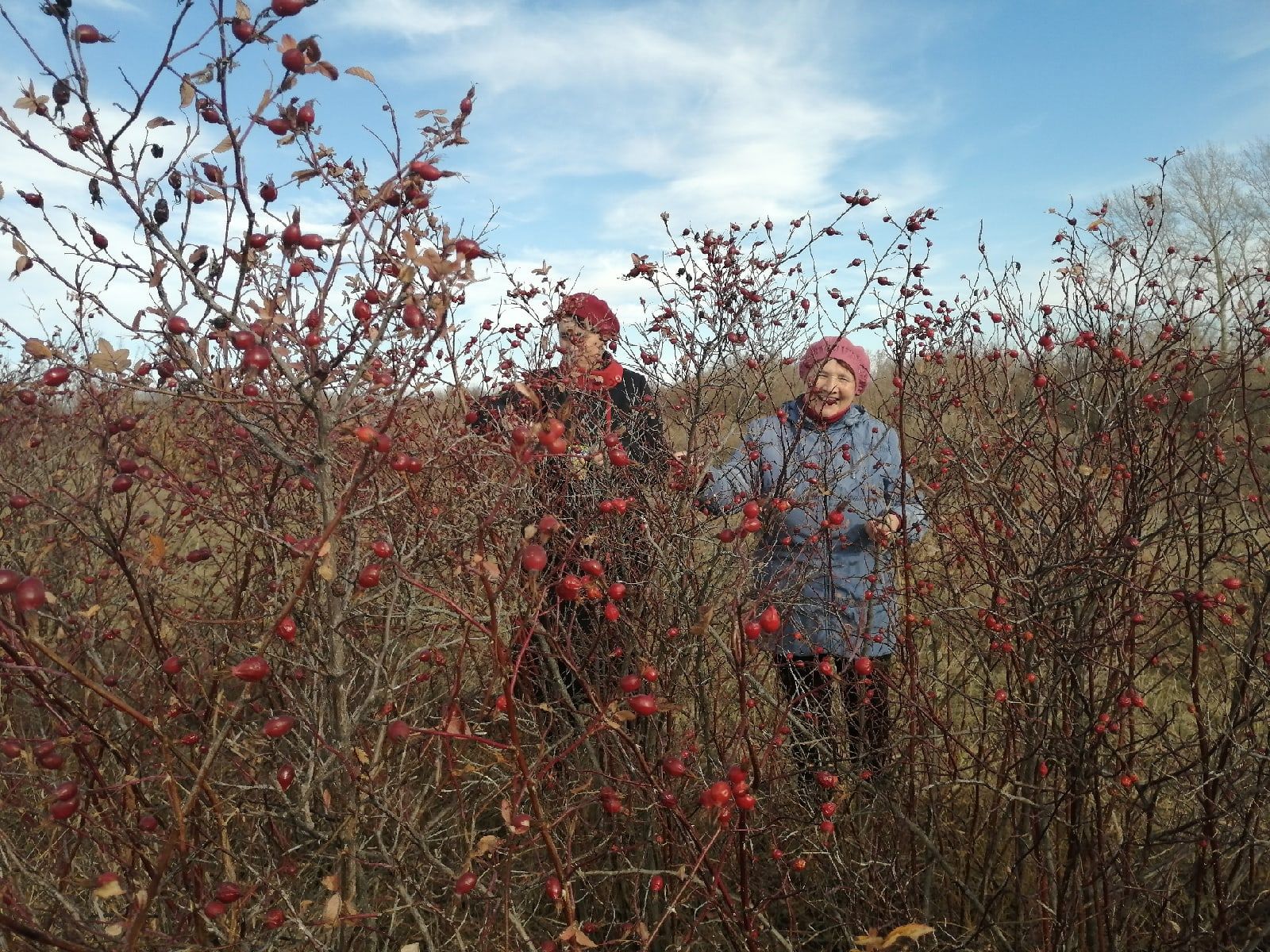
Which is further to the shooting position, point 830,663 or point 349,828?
point 830,663

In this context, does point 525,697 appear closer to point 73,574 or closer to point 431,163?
point 431,163

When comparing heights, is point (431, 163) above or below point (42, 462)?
above

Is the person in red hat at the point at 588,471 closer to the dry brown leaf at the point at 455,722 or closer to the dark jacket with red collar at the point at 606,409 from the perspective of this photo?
the dark jacket with red collar at the point at 606,409

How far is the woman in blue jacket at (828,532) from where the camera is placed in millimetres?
2434

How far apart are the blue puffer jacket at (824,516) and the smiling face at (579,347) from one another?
0.56 m

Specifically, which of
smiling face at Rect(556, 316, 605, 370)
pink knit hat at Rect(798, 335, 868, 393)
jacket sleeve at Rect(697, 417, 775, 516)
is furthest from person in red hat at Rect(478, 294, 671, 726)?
pink knit hat at Rect(798, 335, 868, 393)

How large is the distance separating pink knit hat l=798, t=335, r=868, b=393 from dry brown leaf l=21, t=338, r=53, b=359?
2166mm

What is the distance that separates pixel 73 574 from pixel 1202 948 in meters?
4.70

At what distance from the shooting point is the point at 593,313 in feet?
9.98

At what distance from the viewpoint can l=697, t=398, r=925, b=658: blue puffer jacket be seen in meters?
2.48

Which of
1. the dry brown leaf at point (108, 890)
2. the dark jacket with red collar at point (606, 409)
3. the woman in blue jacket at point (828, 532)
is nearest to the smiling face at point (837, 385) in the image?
the woman in blue jacket at point (828, 532)

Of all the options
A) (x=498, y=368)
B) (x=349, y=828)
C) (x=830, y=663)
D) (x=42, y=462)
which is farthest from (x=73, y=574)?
(x=830, y=663)

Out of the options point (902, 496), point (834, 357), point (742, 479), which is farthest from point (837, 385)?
point (902, 496)

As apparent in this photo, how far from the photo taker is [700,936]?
252 cm
